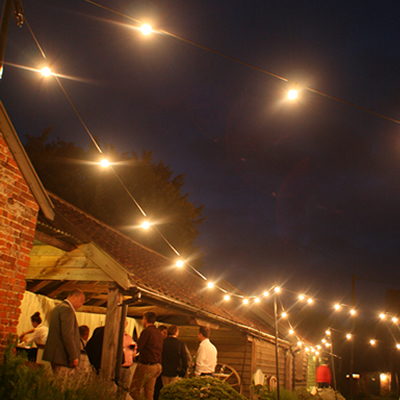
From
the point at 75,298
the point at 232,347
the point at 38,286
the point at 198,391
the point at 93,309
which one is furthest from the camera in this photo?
the point at 232,347

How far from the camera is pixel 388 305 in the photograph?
4244 centimetres

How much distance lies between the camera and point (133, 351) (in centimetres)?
877

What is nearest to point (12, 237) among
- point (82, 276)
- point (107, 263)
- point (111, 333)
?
point (107, 263)

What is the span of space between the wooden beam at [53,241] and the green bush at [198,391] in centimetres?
376

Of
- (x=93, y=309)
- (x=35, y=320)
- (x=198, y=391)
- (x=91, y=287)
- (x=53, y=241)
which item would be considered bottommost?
(x=198, y=391)

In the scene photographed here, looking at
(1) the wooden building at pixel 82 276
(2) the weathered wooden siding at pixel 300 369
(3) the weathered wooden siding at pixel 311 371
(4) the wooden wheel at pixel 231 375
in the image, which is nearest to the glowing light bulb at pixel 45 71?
(1) the wooden building at pixel 82 276

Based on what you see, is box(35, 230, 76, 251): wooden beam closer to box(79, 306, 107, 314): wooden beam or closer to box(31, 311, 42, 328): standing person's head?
box(31, 311, 42, 328): standing person's head

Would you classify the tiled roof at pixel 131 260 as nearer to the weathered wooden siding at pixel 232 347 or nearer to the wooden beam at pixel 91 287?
the wooden beam at pixel 91 287

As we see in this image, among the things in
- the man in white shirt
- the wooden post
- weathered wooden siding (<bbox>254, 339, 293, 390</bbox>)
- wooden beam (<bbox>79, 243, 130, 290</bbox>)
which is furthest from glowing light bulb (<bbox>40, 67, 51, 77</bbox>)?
weathered wooden siding (<bbox>254, 339, 293, 390</bbox>)

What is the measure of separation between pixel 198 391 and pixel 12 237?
3.80 metres

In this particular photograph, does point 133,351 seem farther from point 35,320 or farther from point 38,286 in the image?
point 38,286

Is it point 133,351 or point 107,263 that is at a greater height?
point 107,263

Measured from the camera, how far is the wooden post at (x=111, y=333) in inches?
282

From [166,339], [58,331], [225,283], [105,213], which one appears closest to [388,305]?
[225,283]
